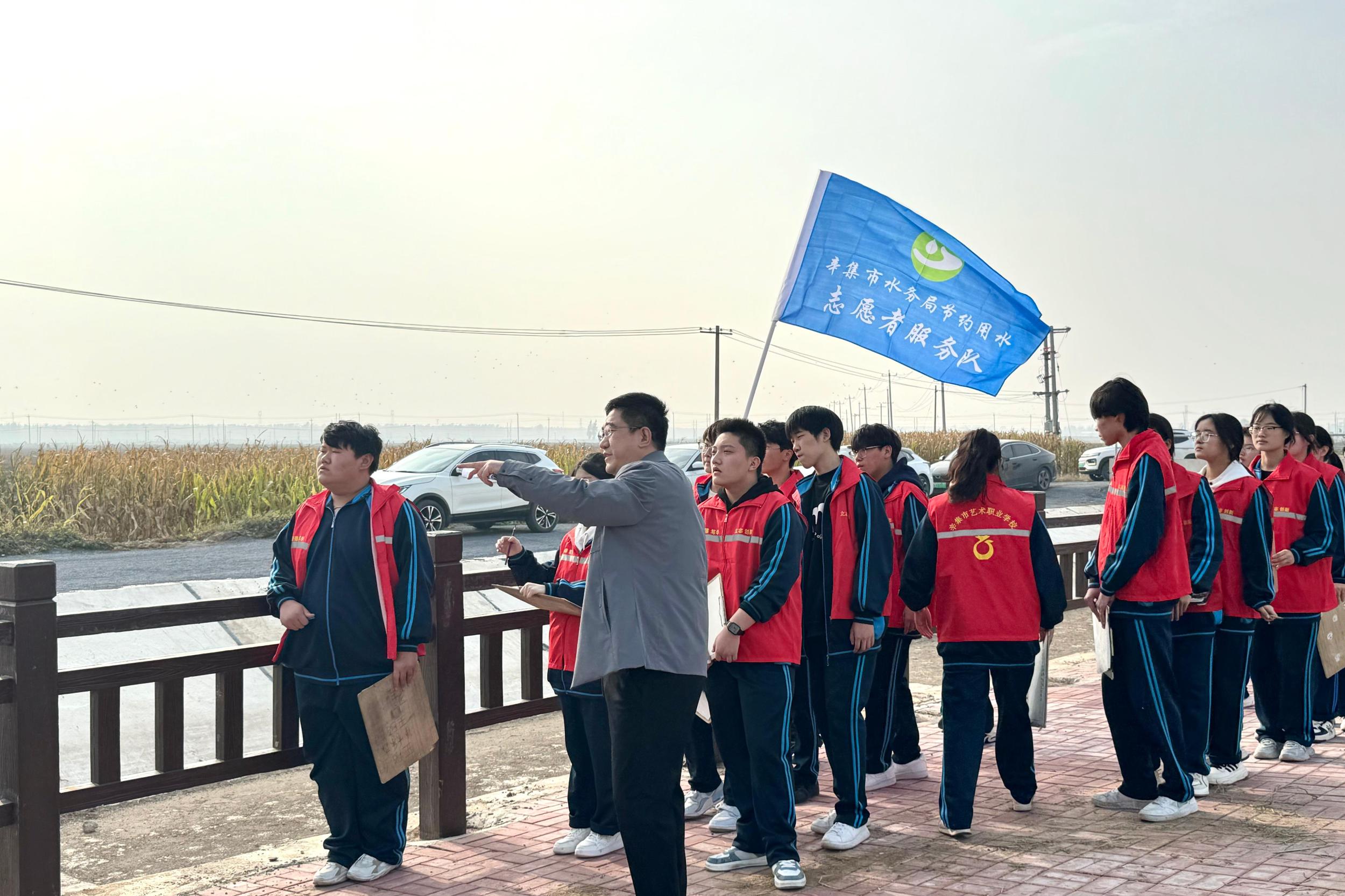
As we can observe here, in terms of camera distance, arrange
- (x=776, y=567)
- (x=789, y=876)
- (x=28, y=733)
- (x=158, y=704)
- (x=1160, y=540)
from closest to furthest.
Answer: (x=28, y=733) < (x=789, y=876) < (x=776, y=567) < (x=158, y=704) < (x=1160, y=540)

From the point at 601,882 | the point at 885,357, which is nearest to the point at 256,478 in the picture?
the point at 885,357

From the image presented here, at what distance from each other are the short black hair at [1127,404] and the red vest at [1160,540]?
53mm

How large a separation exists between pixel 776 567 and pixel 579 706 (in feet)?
3.60

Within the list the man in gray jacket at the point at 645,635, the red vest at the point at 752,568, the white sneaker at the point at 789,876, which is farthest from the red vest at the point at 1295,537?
the man in gray jacket at the point at 645,635

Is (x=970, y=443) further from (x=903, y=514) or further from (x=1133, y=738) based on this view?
(x=1133, y=738)

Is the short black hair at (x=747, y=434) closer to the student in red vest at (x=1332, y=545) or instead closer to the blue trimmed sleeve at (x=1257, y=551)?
the blue trimmed sleeve at (x=1257, y=551)

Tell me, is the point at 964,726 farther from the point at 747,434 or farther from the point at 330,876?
the point at 330,876

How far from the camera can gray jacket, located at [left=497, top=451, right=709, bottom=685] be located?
3.60 metres

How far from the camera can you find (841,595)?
16.5 ft

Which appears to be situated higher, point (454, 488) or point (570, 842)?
point (454, 488)

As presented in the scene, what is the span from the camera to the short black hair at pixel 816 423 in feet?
17.4

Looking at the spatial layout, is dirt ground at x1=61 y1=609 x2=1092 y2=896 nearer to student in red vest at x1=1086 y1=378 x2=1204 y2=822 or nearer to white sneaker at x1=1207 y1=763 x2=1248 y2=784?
white sneaker at x1=1207 y1=763 x2=1248 y2=784

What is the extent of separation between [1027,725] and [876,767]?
2.89 feet

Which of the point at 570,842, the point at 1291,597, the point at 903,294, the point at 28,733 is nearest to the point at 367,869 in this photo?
the point at 570,842
